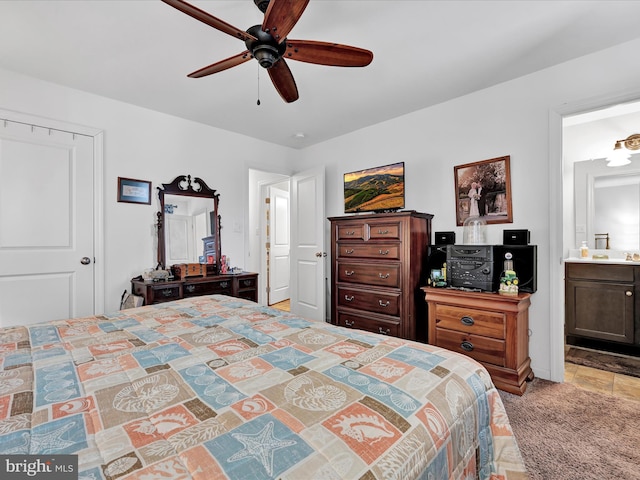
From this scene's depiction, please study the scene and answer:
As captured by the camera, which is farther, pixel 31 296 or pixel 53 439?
pixel 31 296

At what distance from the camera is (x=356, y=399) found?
862 mm

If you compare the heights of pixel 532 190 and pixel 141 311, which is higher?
pixel 532 190

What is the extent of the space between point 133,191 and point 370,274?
8.72 feet

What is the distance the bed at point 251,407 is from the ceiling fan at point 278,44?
58.8 inches

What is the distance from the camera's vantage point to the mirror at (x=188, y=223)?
342 centimetres

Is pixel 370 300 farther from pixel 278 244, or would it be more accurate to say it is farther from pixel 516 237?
pixel 278 244

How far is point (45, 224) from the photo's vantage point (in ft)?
9.11

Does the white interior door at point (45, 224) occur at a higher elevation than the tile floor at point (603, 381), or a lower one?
higher

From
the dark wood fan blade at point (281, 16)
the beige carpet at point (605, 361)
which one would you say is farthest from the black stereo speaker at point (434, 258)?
the dark wood fan blade at point (281, 16)

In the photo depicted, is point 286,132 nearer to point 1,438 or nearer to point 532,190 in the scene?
point 532,190

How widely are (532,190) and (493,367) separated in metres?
1.54

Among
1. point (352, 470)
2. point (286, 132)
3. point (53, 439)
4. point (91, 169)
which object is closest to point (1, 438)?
point (53, 439)

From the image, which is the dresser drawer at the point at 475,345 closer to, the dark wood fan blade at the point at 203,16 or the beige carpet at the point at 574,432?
the beige carpet at the point at 574,432

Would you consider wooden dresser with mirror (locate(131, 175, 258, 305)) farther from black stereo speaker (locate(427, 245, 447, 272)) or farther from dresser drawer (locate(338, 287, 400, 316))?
black stereo speaker (locate(427, 245, 447, 272))
